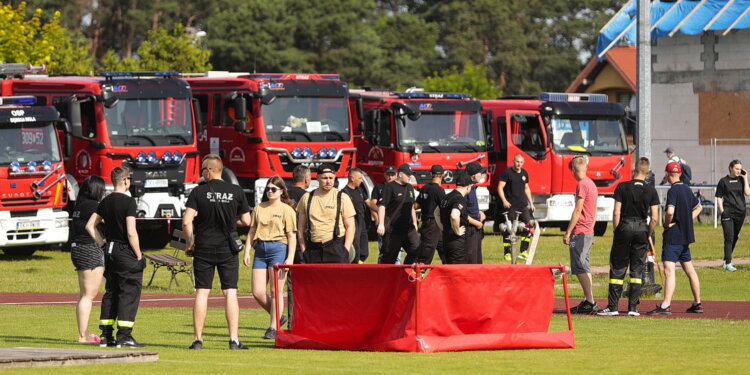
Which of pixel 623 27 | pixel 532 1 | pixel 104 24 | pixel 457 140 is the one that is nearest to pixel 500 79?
pixel 532 1

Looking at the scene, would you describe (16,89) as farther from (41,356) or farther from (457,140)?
(41,356)

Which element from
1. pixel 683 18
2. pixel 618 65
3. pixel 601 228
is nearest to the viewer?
pixel 601 228

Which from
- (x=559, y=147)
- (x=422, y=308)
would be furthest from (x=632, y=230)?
(x=559, y=147)

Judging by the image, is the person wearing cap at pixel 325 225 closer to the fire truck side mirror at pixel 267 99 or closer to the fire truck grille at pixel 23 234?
the fire truck grille at pixel 23 234

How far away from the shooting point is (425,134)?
30.9 metres

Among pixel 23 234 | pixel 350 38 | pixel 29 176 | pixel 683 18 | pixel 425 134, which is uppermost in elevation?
pixel 350 38

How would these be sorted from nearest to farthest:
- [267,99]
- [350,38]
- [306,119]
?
[267,99], [306,119], [350,38]

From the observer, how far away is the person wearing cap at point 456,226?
Answer: 1652 centimetres

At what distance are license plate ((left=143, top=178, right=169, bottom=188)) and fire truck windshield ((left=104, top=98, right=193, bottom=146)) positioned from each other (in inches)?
28.3

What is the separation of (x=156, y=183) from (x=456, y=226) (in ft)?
41.3

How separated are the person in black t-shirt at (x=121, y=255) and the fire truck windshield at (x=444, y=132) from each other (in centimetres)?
1702

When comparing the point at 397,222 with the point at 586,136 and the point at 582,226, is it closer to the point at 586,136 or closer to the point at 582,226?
the point at 582,226

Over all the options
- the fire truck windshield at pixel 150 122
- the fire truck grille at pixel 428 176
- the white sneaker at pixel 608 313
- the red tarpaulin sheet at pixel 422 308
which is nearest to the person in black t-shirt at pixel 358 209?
the white sneaker at pixel 608 313

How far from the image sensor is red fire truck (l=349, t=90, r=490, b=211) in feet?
100
